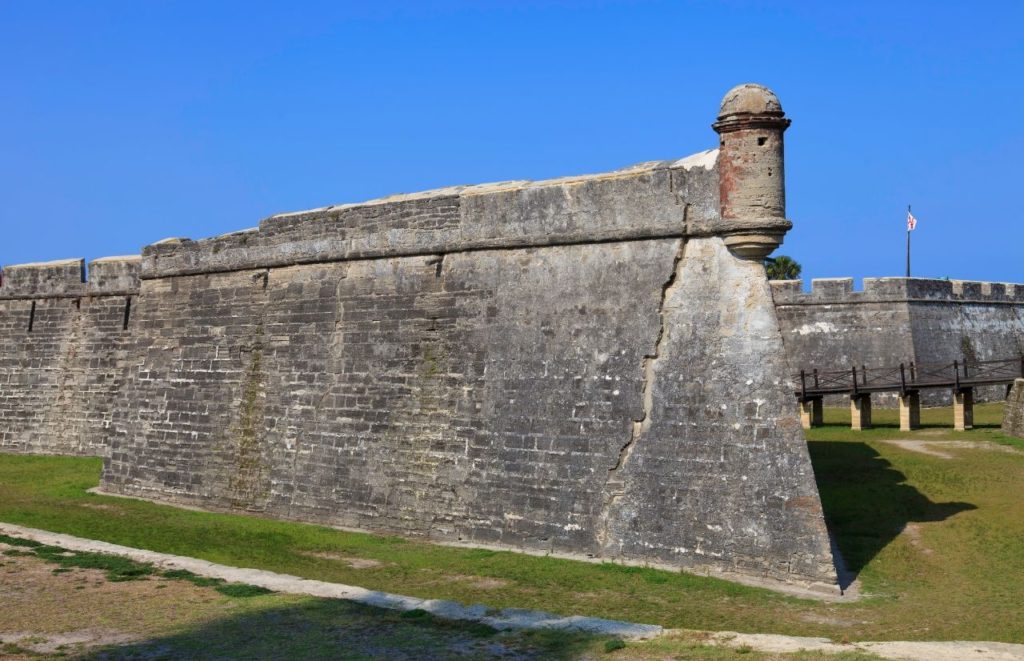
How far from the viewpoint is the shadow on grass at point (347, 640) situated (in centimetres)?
681

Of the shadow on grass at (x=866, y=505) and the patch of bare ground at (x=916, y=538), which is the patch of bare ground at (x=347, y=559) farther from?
the patch of bare ground at (x=916, y=538)

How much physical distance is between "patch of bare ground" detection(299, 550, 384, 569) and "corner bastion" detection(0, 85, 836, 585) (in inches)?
44.9

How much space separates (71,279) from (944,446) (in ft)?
55.2

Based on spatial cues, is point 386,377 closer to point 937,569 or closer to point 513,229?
point 513,229

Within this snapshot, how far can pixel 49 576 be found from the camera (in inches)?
372

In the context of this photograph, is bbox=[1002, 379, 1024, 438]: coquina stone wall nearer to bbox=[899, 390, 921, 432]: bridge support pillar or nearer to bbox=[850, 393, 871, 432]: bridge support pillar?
bbox=[899, 390, 921, 432]: bridge support pillar

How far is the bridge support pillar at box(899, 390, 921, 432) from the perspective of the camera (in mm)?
19881

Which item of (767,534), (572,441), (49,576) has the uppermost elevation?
(572,441)

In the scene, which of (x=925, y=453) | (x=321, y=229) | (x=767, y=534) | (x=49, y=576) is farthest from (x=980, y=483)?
(x=49, y=576)

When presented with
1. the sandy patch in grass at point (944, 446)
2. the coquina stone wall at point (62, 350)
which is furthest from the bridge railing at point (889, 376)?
the coquina stone wall at point (62, 350)

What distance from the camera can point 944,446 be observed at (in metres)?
17.0

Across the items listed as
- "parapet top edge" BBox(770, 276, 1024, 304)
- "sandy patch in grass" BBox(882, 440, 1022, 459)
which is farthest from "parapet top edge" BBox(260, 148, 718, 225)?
"parapet top edge" BBox(770, 276, 1024, 304)

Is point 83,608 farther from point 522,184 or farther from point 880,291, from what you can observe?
point 880,291

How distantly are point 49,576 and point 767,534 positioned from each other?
660 centimetres
